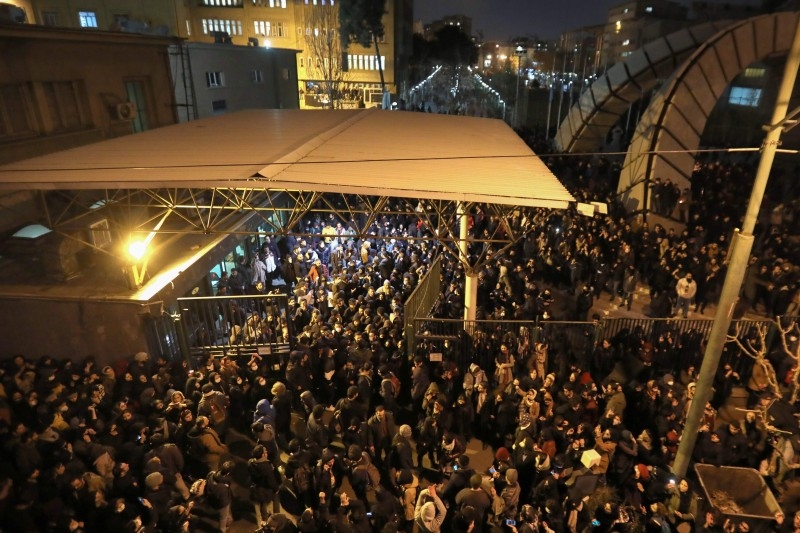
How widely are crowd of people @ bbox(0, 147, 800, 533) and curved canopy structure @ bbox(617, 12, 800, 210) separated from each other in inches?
232

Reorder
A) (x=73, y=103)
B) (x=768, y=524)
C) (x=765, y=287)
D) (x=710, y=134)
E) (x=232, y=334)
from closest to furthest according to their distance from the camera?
(x=768, y=524) → (x=232, y=334) → (x=765, y=287) → (x=73, y=103) → (x=710, y=134)

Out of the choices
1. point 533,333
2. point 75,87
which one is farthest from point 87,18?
point 533,333

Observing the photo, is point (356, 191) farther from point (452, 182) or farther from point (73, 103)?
point (73, 103)

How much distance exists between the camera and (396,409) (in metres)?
7.82

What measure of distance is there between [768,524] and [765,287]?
6.78 m

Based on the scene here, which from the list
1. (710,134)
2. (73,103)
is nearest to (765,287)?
(73,103)

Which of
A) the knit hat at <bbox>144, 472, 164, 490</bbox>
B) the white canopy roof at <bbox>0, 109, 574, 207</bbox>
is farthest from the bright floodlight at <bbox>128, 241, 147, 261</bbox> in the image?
the knit hat at <bbox>144, 472, 164, 490</bbox>

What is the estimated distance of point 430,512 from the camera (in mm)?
5395

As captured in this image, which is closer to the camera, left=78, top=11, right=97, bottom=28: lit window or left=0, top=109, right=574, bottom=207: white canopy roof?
left=0, top=109, right=574, bottom=207: white canopy roof

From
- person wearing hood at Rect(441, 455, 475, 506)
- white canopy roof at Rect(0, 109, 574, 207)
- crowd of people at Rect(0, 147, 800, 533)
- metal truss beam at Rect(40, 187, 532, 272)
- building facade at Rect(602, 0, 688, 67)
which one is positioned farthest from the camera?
building facade at Rect(602, 0, 688, 67)

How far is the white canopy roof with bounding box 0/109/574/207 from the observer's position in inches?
276

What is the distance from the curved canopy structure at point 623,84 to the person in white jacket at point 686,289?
12716mm

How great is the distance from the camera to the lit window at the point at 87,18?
2683 centimetres

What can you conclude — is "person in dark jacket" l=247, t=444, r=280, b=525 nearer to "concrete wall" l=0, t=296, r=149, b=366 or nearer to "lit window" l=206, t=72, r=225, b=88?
"concrete wall" l=0, t=296, r=149, b=366
